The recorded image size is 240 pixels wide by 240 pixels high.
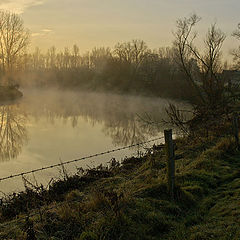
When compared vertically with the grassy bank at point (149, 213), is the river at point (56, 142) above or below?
below

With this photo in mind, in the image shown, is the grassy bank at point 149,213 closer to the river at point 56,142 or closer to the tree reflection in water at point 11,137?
the river at point 56,142

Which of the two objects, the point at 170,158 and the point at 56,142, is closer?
the point at 170,158

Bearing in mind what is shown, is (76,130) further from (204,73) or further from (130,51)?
(130,51)

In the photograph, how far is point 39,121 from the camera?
950 inches

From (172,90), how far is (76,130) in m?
29.9

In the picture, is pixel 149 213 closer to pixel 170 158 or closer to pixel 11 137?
pixel 170 158

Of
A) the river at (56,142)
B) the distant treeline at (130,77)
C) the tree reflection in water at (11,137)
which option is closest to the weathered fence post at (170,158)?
the river at (56,142)

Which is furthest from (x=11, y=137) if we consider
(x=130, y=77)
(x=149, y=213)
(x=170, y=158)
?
(x=130, y=77)

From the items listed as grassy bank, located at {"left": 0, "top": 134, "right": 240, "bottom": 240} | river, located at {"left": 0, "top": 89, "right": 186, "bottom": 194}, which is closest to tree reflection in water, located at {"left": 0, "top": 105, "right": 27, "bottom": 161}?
river, located at {"left": 0, "top": 89, "right": 186, "bottom": 194}

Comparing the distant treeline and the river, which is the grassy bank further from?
the distant treeline

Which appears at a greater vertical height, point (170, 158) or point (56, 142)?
point (170, 158)

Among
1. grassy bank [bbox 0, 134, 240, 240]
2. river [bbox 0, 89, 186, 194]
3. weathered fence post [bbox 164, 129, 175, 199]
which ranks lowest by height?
river [bbox 0, 89, 186, 194]

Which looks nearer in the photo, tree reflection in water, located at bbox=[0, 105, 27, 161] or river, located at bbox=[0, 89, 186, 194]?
river, located at bbox=[0, 89, 186, 194]

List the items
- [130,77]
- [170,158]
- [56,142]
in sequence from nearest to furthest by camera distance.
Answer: [170,158] → [56,142] → [130,77]
